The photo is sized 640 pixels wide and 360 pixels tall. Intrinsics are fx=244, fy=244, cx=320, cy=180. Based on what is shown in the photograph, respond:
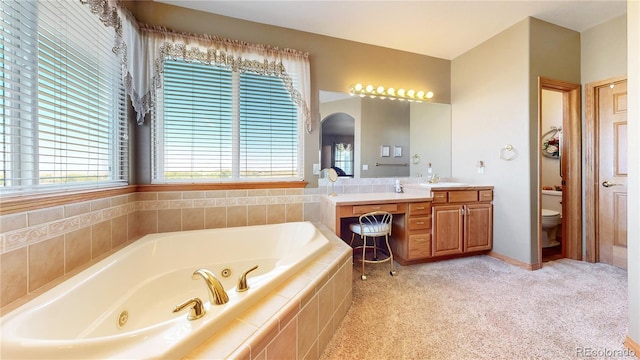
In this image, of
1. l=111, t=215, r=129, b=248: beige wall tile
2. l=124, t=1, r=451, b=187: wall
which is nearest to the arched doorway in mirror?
l=124, t=1, r=451, b=187: wall

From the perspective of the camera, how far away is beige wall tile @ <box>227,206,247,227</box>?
7.81ft

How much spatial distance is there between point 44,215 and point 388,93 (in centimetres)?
307

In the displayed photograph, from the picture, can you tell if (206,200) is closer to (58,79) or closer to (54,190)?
(54,190)

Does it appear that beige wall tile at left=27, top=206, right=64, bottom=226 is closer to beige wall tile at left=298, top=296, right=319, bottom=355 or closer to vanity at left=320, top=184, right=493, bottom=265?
beige wall tile at left=298, top=296, right=319, bottom=355

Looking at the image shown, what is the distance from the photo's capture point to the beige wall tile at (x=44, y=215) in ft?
3.76

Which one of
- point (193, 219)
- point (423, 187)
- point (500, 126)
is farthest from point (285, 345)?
point (500, 126)

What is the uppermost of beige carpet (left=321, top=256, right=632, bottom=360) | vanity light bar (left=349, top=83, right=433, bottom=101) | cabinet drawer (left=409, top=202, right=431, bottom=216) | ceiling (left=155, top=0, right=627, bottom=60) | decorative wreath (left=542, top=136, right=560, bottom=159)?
ceiling (left=155, top=0, right=627, bottom=60)

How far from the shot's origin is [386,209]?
240cm

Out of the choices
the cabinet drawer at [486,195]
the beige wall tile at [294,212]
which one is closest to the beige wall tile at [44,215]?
the beige wall tile at [294,212]

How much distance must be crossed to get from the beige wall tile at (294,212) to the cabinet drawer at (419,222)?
1155 millimetres

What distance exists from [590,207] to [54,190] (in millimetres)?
4500

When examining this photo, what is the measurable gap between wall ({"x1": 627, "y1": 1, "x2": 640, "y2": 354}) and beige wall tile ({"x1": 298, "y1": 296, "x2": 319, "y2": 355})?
1729 millimetres

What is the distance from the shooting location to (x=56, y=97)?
51.6 inches

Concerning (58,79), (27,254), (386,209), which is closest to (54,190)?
(27,254)
